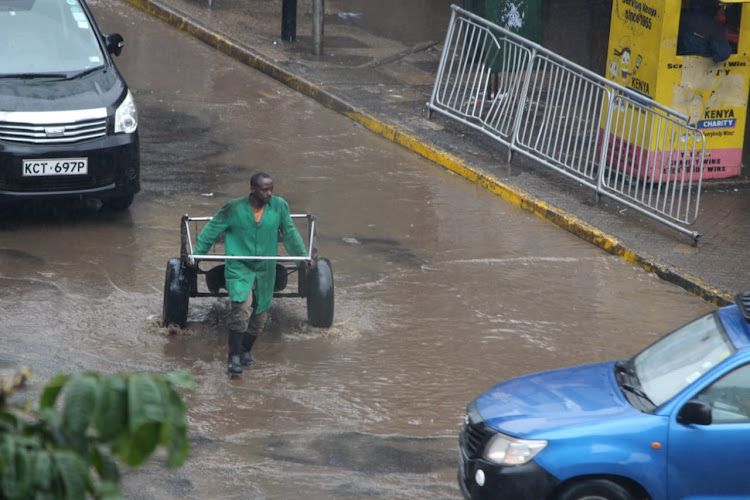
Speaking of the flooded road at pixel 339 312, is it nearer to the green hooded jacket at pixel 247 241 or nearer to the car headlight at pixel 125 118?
the green hooded jacket at pixel 247 241

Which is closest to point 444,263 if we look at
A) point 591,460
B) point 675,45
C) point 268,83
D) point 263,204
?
point 263,204

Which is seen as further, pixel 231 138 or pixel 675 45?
pixel 231 138

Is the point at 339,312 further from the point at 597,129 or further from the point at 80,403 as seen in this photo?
the point at 80,403

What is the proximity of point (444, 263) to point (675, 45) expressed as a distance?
3.78 m

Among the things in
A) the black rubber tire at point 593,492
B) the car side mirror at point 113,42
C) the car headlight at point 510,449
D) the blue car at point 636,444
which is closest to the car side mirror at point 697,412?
the blue car at point 636,444

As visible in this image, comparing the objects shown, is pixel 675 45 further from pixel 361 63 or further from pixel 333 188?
pixel 361 63

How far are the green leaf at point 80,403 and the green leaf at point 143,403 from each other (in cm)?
9

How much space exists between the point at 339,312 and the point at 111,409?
251 inches

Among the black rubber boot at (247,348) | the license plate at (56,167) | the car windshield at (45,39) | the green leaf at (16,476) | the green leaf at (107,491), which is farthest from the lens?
the car windshield at (45,39)

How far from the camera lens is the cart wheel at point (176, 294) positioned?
27.0ft

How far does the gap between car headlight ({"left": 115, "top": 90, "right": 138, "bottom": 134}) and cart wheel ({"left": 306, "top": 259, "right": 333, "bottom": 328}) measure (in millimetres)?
3042

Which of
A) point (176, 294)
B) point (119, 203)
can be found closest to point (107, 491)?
point (176, 294)

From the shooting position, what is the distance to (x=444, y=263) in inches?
396

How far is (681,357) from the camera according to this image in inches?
237
